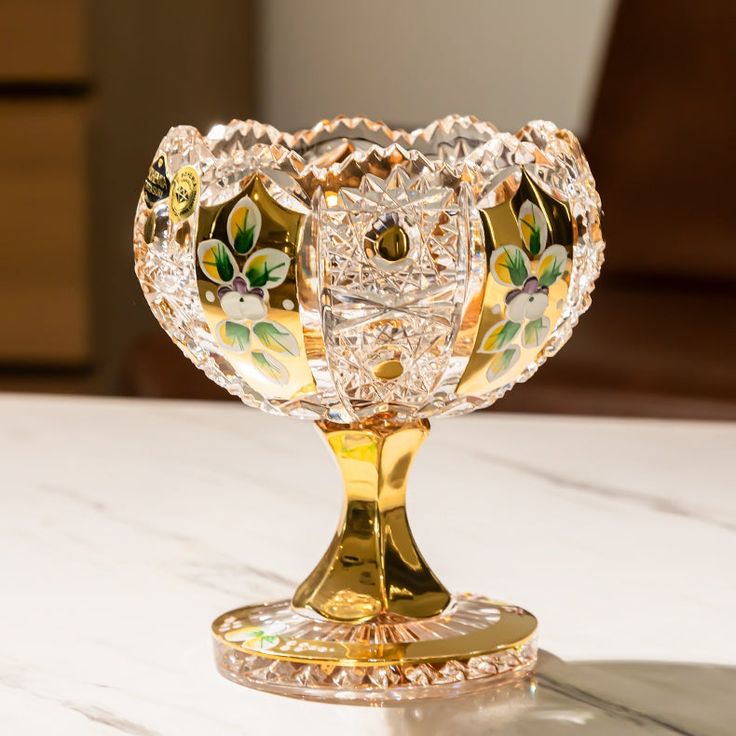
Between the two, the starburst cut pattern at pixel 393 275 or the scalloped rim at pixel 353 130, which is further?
the scalloped rim at pixel 353 130

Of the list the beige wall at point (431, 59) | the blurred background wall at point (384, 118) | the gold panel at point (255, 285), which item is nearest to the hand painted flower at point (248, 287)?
the gold panel at point (255, 285)

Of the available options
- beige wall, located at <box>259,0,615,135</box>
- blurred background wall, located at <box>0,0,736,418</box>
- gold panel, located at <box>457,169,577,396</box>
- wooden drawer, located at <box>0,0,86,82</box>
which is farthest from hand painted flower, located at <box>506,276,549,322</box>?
beige wall, located at <box>259,0,615,135</box>

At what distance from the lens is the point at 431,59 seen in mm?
2723

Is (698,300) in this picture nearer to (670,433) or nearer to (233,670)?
(670,433)

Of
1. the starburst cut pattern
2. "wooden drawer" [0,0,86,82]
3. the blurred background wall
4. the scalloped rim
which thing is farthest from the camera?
"wooden drawer" [0,0,86,82]

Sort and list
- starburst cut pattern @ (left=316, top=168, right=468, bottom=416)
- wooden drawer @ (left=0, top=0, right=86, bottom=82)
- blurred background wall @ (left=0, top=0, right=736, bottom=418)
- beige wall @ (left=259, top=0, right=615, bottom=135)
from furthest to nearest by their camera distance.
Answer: beige wall @ (left=259, top=0, right=615, bottom=135) → wooden drawer @ (left=0, top=0, right=86, bottom=82) → blurred background wall @ (left=0, top=0, right=736, bottom=418) → starburst cut pattern @ (left=316, top=168, right=468, bottom=416)

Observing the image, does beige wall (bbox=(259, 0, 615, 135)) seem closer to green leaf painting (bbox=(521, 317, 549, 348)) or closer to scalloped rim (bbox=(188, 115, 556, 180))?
scalloped rim (bbox=(188, 115, 556, 180))

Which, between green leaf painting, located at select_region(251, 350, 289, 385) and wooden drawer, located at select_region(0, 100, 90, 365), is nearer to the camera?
green leaf painting, located at select_region(251, 350, 289, 385)

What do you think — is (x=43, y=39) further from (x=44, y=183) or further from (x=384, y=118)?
(x=384, y=118)

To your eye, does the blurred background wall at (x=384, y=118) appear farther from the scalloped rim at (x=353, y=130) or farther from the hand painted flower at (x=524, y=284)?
the hand painted flower at (x=524, y=284)

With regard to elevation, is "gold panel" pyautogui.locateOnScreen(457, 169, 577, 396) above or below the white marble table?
above

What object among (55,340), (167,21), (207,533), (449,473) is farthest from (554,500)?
(167,21)

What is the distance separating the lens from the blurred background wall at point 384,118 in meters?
1.61

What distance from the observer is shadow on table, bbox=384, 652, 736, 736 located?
0.44 m
